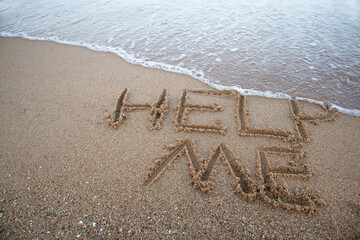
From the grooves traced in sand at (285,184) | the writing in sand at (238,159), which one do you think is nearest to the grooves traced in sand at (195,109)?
the writing in sand at (238,159)

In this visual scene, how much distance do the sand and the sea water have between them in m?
0.70

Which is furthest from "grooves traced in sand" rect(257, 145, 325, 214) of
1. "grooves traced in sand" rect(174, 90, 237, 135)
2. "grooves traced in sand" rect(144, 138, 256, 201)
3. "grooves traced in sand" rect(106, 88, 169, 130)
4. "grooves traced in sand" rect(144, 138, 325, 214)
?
"grooves traced in sand" rect(106, 88, 169, 130)

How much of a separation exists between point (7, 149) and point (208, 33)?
509cm

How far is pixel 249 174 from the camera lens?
7.41ft

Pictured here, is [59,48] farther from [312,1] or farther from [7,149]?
[312,1]

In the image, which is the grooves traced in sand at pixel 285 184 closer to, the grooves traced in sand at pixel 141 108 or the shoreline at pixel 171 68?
the shoreline at pixel 171 68

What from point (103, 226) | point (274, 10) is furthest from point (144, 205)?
point (274, 10)

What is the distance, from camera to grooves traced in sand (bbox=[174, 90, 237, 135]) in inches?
111

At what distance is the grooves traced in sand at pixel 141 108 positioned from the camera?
2909mm

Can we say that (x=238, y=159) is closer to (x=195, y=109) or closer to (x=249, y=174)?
(x=249, y=174)

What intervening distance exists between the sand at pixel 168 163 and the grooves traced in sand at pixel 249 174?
1 cm

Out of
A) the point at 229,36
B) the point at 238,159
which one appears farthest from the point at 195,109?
the point at 229,36

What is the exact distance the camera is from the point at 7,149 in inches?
100

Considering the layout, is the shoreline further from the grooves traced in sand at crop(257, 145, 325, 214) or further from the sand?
the grooves traced in sand at crop(257, 145, 325, 214)
